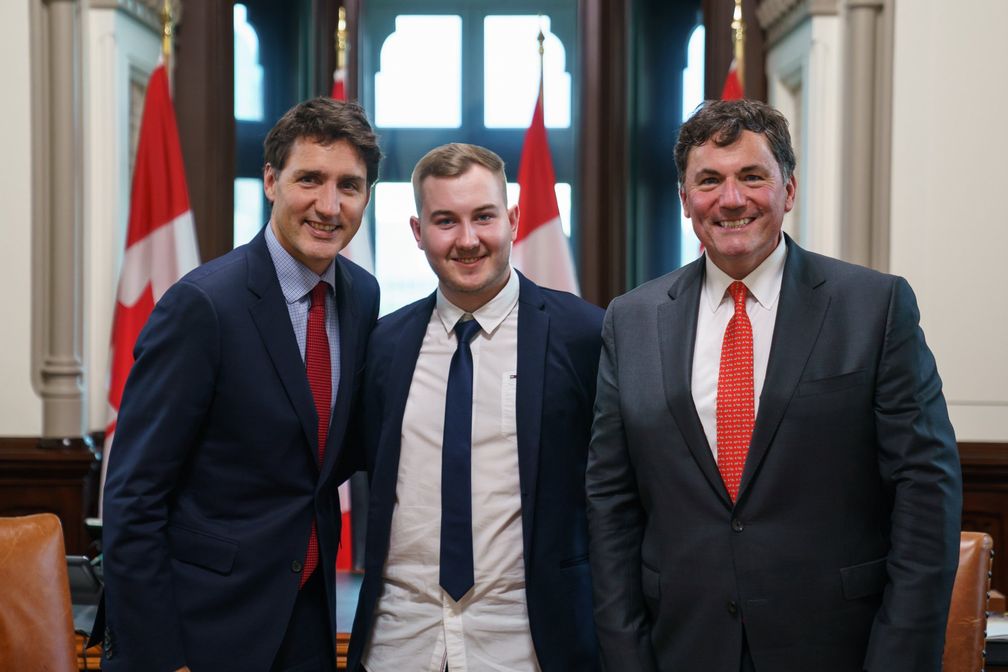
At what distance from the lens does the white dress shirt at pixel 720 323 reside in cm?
174

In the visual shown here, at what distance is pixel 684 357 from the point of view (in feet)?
5.82

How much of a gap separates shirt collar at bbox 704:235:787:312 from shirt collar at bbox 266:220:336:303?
2.46 feet

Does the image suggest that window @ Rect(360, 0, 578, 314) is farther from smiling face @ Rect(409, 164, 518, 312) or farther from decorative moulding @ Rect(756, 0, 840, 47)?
smiling face @ Rect(409, 164, 518, 312)

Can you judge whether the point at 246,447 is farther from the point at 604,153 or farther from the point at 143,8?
the point at 604,153

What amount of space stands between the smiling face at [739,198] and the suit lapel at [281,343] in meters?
0.76

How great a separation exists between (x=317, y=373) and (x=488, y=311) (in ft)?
1.12

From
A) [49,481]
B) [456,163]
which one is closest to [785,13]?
[456,163]

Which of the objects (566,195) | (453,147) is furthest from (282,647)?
(566,195)

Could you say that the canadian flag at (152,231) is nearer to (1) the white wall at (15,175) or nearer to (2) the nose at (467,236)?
(1) the white wall at (15,175)

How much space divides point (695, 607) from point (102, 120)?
306 cm

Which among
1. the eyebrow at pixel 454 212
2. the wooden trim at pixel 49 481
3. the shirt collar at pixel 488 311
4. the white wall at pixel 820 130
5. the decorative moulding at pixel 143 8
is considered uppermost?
the decorative moulding at pixel 143 8

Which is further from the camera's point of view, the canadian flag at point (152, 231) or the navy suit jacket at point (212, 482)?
the canadian flag at point (152, 231)

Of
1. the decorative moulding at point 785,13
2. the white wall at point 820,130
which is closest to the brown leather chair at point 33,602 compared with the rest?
the white wall at point 820,130

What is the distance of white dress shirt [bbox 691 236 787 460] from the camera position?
1744 millimetres
